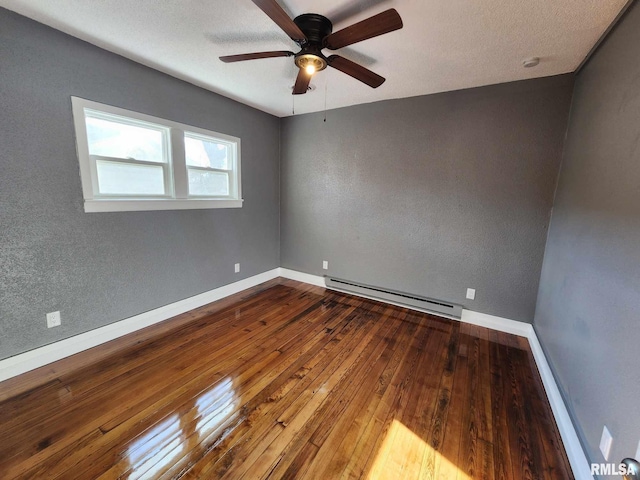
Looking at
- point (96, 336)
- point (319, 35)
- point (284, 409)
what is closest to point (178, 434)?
point (284, 409)

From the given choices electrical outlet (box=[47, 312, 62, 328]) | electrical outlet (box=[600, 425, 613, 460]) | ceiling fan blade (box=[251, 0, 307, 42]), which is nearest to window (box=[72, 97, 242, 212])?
electrical outlet (box=[47, 312, 62, 328])

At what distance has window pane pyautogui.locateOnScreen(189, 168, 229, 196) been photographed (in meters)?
3.01

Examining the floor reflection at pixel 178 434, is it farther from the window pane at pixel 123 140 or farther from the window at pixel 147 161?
the window pane at pixel 123 140

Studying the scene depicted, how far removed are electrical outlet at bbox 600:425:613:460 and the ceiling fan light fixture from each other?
8.17 ft

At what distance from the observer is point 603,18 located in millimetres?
1548

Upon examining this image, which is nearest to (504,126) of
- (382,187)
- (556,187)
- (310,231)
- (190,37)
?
(556,187)

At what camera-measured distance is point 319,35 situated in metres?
1.71

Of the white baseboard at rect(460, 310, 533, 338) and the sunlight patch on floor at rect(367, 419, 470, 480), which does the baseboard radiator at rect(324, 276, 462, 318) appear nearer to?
the white baseboard at rect(460, 310, 533, 338)

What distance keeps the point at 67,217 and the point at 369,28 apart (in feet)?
8.48

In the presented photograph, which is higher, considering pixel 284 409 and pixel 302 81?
pixel 302 81

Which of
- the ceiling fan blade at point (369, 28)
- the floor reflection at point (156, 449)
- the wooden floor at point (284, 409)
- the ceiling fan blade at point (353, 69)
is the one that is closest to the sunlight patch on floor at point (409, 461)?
the wooden floor at point (284, 409)

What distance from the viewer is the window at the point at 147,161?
7.13 feet

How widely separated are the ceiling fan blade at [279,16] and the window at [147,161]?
1.78 m

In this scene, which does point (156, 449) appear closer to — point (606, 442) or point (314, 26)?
point (606, 442)
